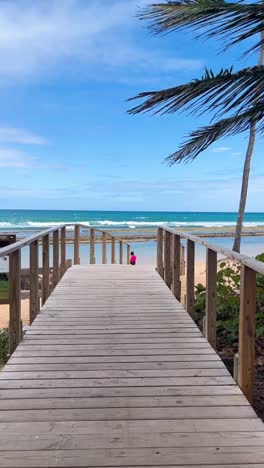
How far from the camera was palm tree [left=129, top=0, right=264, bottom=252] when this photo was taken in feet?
11.6

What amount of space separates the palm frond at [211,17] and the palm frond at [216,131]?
586 mm

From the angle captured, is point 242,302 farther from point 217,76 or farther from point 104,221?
point 104,221

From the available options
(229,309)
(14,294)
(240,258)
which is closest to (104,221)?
(229,309)

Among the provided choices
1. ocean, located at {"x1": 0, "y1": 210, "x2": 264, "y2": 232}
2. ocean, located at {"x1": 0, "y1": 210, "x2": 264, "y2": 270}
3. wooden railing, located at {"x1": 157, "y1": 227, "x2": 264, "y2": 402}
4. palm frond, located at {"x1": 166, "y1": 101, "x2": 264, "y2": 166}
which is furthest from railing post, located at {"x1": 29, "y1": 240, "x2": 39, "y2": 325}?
ocean, located at {"x1": 0, "y1": 210, "x2": 264, "y2": 232}

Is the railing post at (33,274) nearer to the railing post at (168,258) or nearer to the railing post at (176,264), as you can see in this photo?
the railing post at (176,264)

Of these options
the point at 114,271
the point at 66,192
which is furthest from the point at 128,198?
the point at 114,271

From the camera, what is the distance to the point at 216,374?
3.00 meters

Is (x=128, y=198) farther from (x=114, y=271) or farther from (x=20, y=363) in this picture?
(x=20, y=363)

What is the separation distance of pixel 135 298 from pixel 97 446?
3.61 m

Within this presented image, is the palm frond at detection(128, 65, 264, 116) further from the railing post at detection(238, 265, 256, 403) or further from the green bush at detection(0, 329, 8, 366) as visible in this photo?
the green bush at detection(0, 329, 8, 366)

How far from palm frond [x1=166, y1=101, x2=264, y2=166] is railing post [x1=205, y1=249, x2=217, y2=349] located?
118cm

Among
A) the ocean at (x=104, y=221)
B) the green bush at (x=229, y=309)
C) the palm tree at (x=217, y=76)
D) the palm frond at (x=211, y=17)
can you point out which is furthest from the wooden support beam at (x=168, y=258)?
the ocean at (x=104, y=221)

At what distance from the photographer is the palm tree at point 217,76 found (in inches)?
139

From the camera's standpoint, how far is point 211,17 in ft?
11.9
